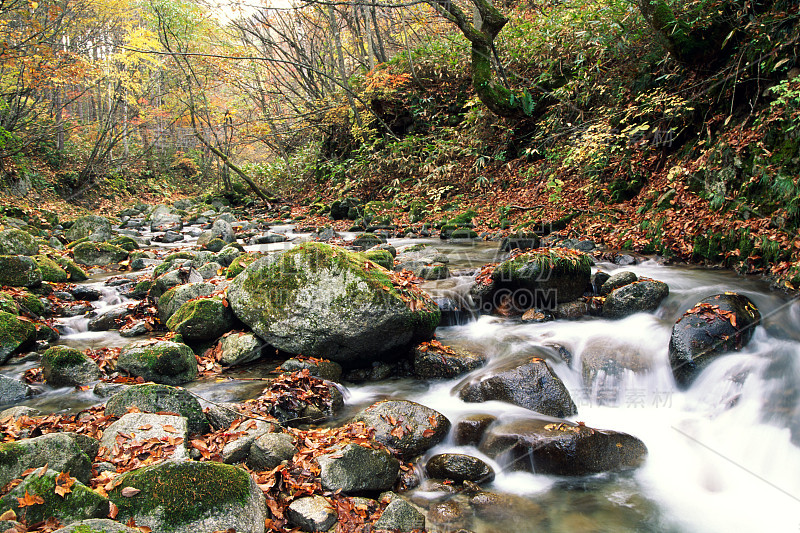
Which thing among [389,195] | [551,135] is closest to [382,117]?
[389,195]

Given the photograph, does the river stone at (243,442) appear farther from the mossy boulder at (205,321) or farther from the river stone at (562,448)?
the mossy boulder at (205,321)

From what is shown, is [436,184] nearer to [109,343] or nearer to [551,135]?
[551,135]

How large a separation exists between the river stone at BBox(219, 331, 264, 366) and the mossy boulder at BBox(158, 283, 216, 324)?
4.16ft

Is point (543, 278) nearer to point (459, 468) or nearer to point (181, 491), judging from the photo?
point (459, 468)

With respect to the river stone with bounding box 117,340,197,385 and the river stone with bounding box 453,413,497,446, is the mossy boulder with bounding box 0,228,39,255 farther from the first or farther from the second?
the river stone with bounding box 453,413,497,446

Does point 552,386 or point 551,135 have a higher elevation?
point 551,135

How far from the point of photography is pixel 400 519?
3.02 meters

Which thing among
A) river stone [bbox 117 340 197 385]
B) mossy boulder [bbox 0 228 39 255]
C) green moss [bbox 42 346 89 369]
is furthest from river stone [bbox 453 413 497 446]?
mossy boulder [bbox 0 228 39 255]

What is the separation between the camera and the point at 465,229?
1191cm

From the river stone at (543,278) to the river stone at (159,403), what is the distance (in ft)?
14.9

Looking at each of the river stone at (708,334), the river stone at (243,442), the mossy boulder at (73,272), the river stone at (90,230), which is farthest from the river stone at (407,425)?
the river stone at (90,230)

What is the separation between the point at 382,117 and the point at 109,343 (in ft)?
47.2

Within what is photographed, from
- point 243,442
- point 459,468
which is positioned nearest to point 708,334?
point 459,468

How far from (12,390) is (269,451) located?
3.06 meters
